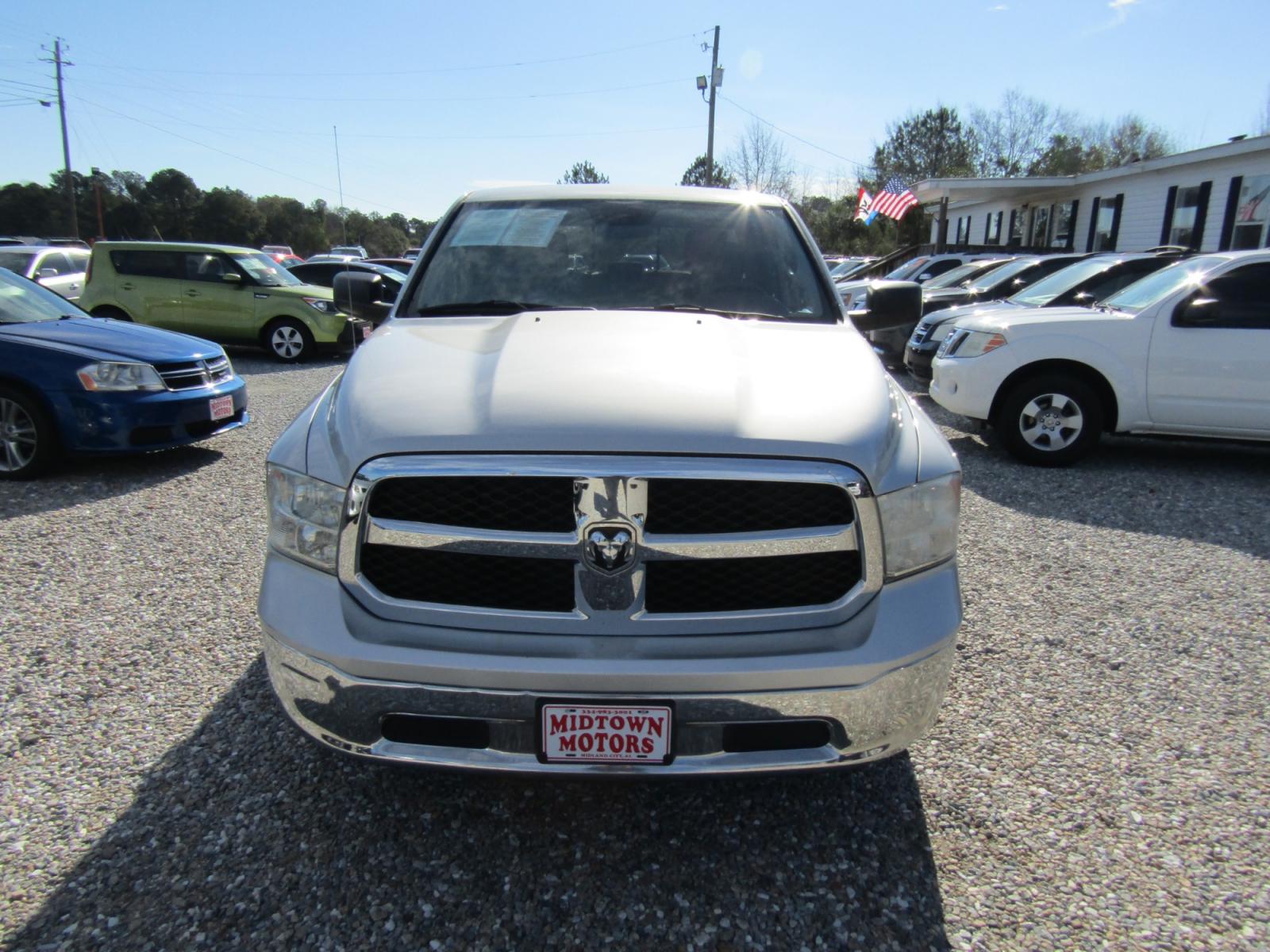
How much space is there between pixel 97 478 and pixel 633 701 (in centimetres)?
583

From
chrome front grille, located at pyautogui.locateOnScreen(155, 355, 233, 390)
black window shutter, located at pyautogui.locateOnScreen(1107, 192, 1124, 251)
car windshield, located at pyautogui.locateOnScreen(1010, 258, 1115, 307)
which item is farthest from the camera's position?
black window shutter, located at pyautogui.locateOnScreen(1107, 192, 1124, 251)

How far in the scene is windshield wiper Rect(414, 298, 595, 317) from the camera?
3.04m

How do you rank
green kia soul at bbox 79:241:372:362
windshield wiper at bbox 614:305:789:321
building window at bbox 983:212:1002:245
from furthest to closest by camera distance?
1. building window at bbox 983:212:1002:245
2. green kia soul at bbox 79:241:372:362
3. windshield wiper at bbox 614:305:789:321

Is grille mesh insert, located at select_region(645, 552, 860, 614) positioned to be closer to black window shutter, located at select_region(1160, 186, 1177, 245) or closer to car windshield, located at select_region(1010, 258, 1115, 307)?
car windshield, located at select_region(1010, 258, 1115, 307)

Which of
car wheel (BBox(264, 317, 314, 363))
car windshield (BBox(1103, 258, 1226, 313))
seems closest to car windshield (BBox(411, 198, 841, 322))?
car windshield (BBox(1103, 258, 1226, 313))

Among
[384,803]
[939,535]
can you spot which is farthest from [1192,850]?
[384,803]

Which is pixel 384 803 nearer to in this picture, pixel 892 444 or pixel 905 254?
pixel 892 444

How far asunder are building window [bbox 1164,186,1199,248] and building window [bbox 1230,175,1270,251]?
1476mm

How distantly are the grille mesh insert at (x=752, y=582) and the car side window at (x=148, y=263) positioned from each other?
42.3ft

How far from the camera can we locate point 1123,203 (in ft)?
70.6

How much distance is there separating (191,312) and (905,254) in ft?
87.3

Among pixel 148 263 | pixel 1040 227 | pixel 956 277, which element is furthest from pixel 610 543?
pixel 1040 227

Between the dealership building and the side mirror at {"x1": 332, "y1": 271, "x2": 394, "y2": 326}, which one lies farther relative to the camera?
the dealership building

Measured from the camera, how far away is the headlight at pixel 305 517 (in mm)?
2092
